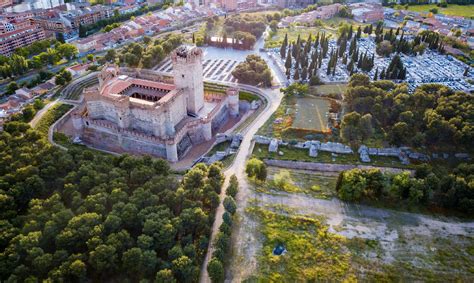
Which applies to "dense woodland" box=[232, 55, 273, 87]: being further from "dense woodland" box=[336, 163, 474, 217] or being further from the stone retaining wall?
"dense woodland" box=[336, 163, 474, 217]

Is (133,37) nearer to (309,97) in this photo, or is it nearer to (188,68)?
(188,68)

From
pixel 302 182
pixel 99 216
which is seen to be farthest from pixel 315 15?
pixel 99 216

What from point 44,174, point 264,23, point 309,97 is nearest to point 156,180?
point 44,174

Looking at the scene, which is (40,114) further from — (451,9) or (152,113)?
(451,9)

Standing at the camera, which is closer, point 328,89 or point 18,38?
point 328,89

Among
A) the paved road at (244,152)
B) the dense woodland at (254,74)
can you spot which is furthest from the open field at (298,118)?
the dense woodland at (254,74)

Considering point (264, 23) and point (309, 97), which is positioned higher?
point (264, 23)

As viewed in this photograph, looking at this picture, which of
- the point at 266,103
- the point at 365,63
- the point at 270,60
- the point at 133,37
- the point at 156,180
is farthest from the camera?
the point at 133,37
